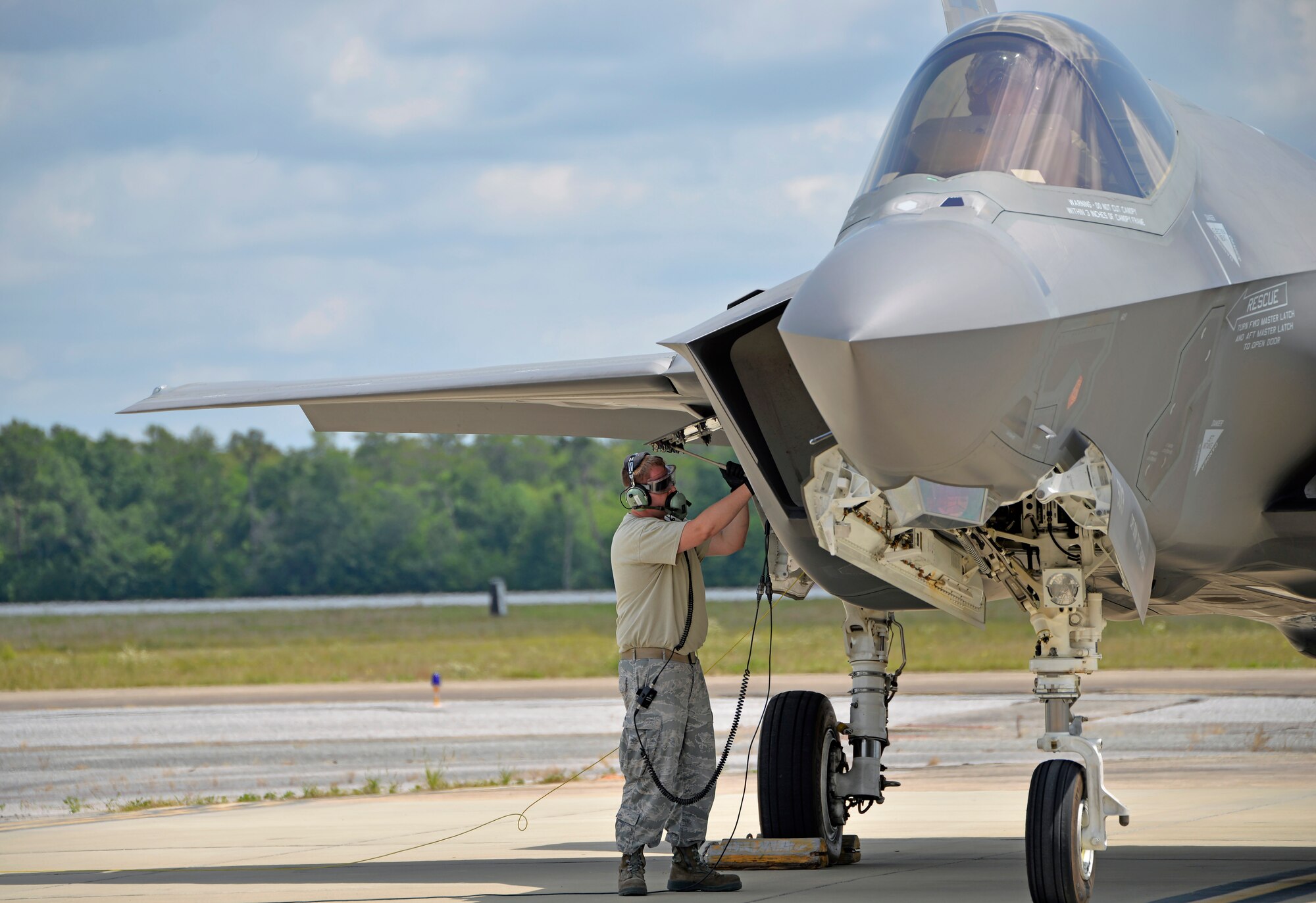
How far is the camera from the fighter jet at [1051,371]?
5.34 meters

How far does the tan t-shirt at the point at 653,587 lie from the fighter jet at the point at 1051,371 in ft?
2.04

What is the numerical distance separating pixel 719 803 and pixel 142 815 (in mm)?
4765

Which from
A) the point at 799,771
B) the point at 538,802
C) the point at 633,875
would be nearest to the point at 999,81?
the point at 633,875

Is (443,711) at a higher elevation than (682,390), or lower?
lower

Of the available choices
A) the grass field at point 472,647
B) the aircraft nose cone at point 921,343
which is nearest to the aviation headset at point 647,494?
the aircraft nose cone at point 921,343

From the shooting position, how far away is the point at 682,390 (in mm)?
8578

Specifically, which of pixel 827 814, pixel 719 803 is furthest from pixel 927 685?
pixel 827 814

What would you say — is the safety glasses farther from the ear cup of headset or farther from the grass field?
the grass field

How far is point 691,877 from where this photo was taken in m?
7.94

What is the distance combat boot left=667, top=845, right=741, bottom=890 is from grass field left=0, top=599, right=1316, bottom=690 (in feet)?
67.1

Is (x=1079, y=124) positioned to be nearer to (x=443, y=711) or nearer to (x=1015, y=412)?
(x=1015, y=412)

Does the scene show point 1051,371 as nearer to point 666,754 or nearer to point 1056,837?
point 1056,837

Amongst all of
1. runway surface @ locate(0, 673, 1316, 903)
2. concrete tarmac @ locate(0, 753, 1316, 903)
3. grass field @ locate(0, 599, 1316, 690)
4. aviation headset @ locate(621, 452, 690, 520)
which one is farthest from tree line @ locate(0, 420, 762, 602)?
aviation headset @ locate(621, 452, 690, 520)

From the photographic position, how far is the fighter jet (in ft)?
17.5
